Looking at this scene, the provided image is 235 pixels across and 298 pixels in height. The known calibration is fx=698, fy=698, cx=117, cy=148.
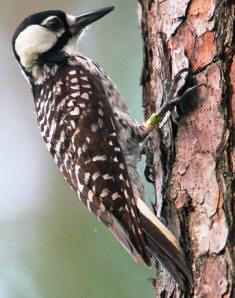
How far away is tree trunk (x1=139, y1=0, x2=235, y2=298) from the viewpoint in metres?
2.65

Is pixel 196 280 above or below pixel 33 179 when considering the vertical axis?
above

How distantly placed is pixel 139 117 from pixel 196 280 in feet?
5.76

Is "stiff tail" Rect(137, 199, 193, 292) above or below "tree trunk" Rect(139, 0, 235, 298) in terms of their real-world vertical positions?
below

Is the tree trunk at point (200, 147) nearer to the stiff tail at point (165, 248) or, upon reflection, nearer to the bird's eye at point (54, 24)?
the stiff tail at point (165, 248)

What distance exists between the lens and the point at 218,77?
2.88 meters

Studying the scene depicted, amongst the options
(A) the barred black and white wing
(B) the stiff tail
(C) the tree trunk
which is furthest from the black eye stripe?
(B) the stiff tail

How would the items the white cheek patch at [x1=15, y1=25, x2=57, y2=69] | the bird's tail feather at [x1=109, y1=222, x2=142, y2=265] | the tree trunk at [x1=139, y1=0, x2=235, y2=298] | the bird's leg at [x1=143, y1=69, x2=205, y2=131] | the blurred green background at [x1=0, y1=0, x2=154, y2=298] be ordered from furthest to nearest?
the blurred green background at [x1=0, y1=0, x2=154, y2=298], the white cheek patch at [x1=15, y1=25, x2=57, y2=69], the bird's leg at [x1=143, y1=69, x2=205, y2=131], the bird's tail feather at [x1=109, y1=222, x2=142, y2=265], the tree trunk at [x1=139, y1=0, x2=235, y2=298]

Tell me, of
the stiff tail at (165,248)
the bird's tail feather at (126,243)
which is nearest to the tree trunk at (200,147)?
the stiff tail at (165,248)

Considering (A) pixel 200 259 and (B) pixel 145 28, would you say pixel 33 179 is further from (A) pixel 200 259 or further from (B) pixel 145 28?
(A) pixel 200 259

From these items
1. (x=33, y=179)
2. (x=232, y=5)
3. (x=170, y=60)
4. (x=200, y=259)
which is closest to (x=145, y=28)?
(x=170, y=60)

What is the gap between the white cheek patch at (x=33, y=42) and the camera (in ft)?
12.8

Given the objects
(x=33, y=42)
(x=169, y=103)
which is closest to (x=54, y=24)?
(x=33, y=42)

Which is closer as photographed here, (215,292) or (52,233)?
(215,292)

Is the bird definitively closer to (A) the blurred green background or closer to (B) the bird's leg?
(B) the bird's leg
